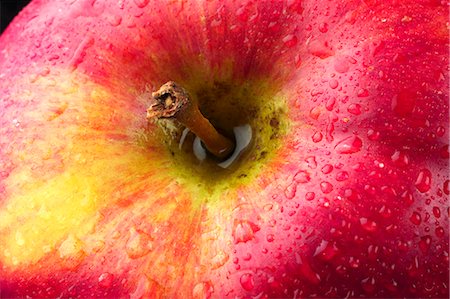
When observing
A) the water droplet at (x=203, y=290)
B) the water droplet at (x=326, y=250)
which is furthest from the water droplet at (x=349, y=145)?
the water droplet at (x=203, y=290)

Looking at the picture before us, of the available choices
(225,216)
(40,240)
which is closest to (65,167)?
(40,240)

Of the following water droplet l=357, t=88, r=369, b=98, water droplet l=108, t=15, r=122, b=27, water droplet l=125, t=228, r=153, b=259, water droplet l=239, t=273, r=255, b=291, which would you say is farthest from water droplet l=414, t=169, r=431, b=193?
water droplet l=108, t=15, r=122, b=27

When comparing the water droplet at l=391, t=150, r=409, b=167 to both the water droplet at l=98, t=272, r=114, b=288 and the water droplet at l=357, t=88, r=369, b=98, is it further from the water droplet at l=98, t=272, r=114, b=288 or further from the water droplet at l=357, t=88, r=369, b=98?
the water droplet at l=98, t=272, r=114, b=288

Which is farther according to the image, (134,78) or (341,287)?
(134,78)

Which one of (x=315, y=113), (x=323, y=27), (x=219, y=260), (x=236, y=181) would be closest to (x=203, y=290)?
(x=219, y=260)

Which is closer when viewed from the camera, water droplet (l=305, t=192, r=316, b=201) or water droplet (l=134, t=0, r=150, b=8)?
water droplet (l=305, t=192, r=316, b=201)

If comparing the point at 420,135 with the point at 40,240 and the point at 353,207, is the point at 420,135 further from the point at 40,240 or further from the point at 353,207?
the point at 40,240
